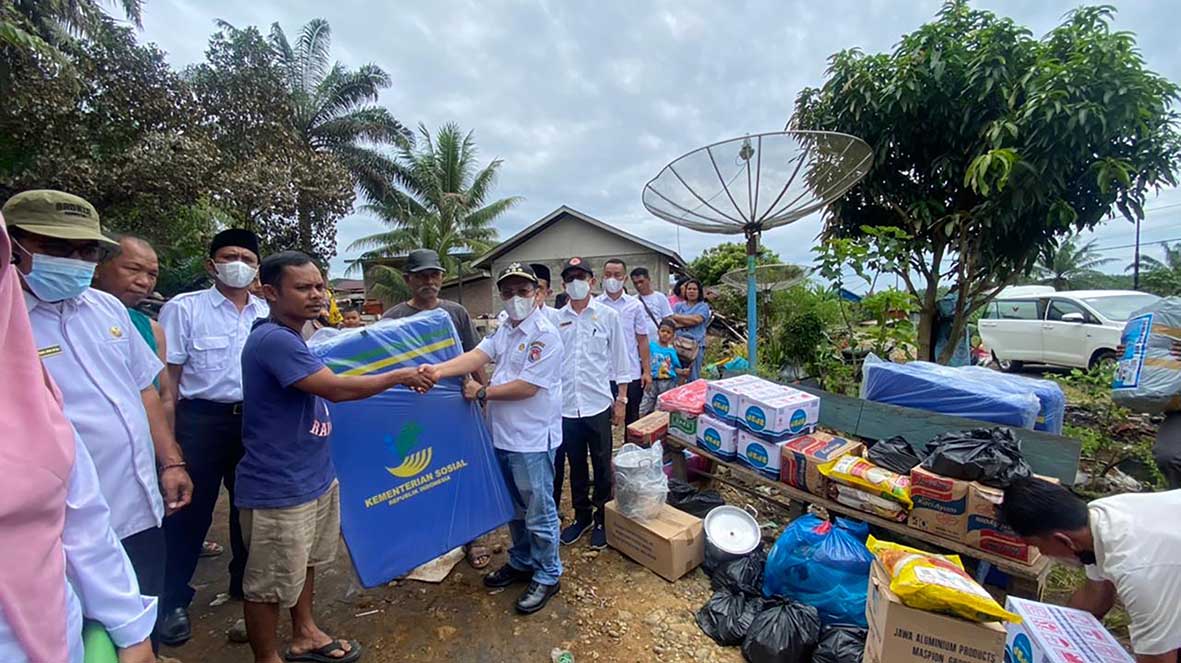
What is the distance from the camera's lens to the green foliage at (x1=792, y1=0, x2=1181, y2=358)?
3.76 m

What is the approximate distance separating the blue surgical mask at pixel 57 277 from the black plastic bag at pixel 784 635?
2869mm

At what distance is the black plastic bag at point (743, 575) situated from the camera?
246 cm

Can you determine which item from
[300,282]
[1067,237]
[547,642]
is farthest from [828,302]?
[300,282]

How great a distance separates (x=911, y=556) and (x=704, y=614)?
1003 mm

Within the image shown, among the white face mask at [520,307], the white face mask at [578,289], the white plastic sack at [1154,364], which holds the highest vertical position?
the white face mask at [578,289]

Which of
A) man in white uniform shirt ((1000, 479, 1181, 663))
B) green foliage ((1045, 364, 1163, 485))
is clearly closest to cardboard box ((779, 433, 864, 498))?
man in white uniform shirt ((1000, 479, 1181, 663))

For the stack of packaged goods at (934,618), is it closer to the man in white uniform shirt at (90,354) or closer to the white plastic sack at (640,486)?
the white plastic sack at (640,486)

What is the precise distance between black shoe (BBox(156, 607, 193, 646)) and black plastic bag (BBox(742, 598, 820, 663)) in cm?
264

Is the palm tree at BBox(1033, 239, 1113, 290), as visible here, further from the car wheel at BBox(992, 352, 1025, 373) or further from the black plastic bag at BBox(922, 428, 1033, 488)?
the black plastic bag at BBox(922, 428, 1033, 488)

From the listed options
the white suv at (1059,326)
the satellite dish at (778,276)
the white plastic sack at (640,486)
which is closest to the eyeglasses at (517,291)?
the white plastic sack at (640,486)

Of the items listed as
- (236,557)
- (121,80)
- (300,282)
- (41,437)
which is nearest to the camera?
(41,437)

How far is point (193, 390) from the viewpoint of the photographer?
2.30 meters

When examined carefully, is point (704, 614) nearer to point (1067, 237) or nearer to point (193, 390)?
point (193, 390)

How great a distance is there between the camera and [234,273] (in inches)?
96.5
